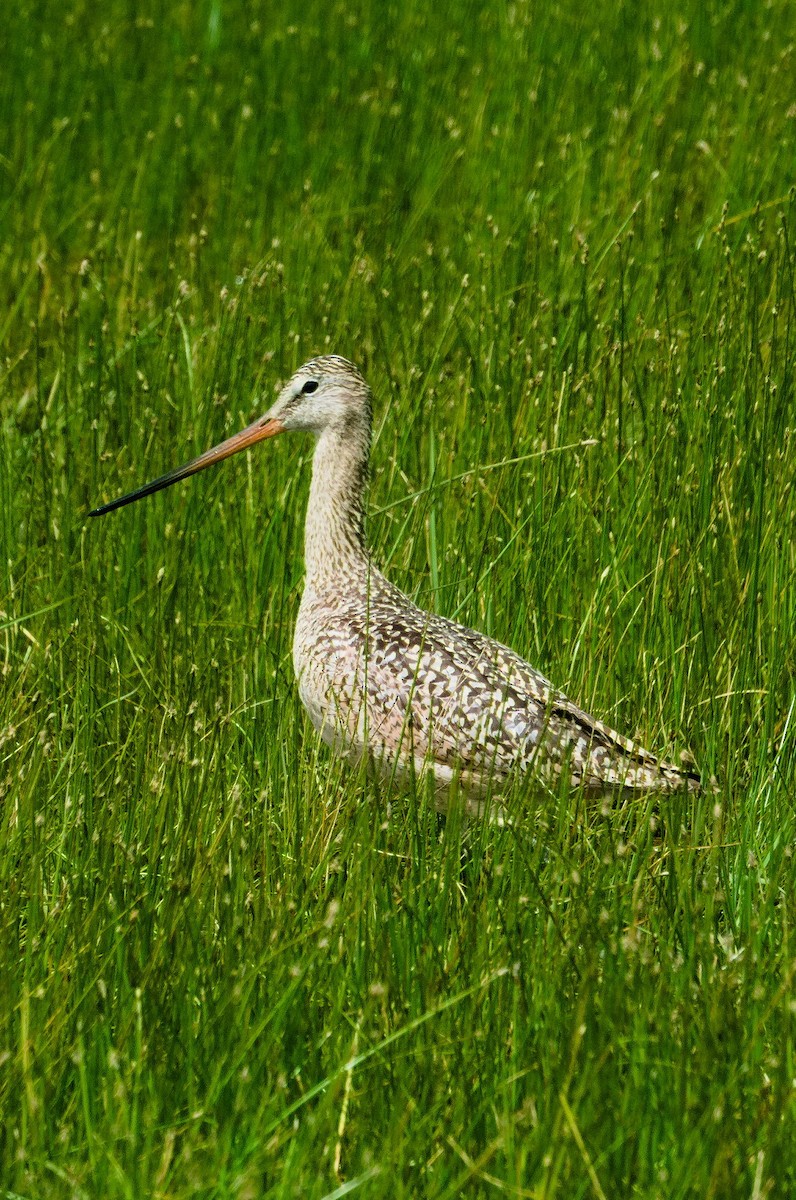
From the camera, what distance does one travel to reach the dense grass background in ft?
9.97

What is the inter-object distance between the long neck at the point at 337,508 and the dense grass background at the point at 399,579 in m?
0.18

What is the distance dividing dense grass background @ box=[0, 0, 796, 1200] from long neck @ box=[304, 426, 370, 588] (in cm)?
18

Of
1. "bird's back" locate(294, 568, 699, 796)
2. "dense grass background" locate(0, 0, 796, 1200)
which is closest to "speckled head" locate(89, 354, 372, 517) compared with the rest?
"dense grass background" locate(0, 0, 796, 1200)

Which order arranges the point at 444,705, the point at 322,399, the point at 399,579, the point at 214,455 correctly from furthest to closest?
the point at 399,579 < the point at 322,399 < the point at 214,455 < the point at 444,705

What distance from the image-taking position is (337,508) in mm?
5238

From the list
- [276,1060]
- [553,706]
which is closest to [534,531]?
[553,706]

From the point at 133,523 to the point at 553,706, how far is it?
1.59 m

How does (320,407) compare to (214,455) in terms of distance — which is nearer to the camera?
(214,455)

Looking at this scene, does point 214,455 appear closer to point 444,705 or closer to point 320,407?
point 320,407

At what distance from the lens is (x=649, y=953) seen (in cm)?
333

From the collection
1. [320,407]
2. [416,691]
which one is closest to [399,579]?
[320,407]

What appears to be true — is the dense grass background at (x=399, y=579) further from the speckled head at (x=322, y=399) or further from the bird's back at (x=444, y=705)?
the speckled head at (x=322, y=399)

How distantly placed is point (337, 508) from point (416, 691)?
0.83 m

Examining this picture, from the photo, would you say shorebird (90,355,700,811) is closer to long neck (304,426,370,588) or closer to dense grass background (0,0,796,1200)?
long neck (304,426,370,588)
